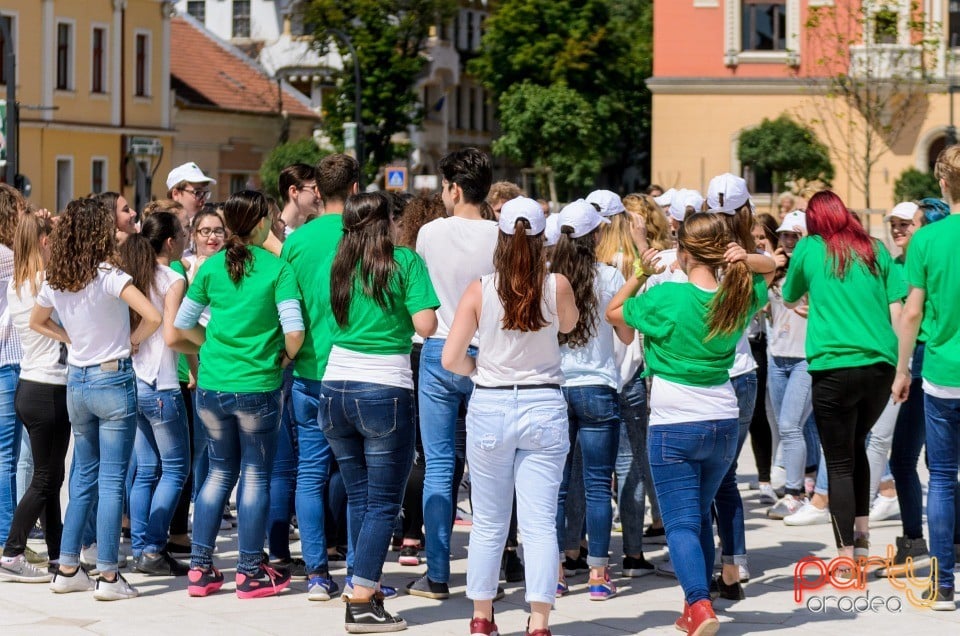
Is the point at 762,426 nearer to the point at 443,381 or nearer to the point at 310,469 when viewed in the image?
the point at 443,381

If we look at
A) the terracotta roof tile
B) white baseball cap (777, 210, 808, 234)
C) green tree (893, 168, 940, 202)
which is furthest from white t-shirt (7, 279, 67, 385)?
the terracotta roof tile

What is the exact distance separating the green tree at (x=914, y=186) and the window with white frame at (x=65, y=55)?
79.2 ft

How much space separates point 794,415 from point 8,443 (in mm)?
4967

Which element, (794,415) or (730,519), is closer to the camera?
(730,519)

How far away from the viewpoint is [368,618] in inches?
296

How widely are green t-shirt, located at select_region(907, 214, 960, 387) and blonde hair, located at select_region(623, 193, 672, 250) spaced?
1.70m

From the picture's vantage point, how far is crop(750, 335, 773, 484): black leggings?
450 inches

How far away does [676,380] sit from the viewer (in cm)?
741

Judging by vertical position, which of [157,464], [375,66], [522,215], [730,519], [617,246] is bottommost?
[730,519]

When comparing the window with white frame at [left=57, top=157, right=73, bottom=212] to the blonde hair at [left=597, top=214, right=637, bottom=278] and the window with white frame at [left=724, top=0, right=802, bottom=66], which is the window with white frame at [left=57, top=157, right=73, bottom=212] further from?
the blonde hair at [left=597, top=214, right=637, bottom=278]

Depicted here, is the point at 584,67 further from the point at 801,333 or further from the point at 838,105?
the point at 801,333

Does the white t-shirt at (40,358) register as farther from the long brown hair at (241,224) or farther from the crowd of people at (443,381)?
the long brown hair at (241,224)

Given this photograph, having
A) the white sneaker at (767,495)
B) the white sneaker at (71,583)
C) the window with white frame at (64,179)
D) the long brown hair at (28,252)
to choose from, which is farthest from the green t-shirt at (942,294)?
the window with white frame at (64,179)

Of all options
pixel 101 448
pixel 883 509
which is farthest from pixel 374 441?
pixel 883 509
